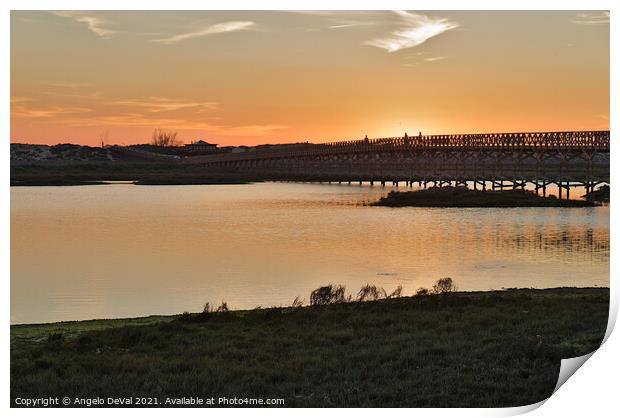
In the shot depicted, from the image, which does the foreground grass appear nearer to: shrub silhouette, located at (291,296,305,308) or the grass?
shrub silhouette, located at (291,296,305,308)

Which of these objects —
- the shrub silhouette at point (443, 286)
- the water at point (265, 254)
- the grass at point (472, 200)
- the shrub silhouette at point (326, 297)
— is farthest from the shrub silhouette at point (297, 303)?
the grass at point (472, 200)

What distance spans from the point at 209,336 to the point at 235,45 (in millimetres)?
8145

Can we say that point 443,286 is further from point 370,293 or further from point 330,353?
point 330,353

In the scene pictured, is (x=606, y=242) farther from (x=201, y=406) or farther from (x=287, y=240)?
(x=201, y=406)

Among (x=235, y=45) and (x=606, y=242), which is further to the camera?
(x=606, y=242)

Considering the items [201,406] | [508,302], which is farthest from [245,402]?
[508,302]

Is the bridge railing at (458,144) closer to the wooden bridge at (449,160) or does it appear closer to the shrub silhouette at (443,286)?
the wooden bridge at (449,160)

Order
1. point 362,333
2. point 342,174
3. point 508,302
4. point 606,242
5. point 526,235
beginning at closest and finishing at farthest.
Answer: point 362,333 → point 508,302 → point 606,242 → point 526,235 → point 342,174

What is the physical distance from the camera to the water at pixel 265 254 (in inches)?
898

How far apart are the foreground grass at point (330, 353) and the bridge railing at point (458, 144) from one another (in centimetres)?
3735

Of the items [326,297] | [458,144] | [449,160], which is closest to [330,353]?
[326,297]

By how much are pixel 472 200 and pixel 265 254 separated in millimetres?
30500

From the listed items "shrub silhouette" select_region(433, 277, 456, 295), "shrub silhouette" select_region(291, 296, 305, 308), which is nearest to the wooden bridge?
"shrub silhouette" select_region(433, 277, 456, 295)

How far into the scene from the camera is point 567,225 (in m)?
42.6
